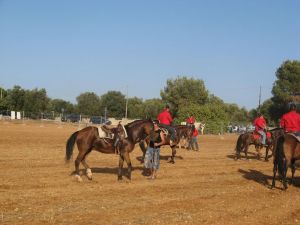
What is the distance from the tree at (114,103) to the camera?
357ft

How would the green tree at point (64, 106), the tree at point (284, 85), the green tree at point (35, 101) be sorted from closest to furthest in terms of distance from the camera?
the tree at point (284, 85) → the green tree at point (35, 101) → the green tree at point (64, 106)

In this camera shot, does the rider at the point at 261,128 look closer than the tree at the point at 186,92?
Yes

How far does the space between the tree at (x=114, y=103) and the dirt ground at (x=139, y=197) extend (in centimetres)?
9179

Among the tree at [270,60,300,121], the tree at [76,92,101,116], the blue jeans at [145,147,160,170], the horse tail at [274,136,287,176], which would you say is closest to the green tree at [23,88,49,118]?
the tree at [76,92,101,116]

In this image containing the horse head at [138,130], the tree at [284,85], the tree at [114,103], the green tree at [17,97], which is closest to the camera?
the horse head at [138,130]

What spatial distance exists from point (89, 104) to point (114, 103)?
33.1 feet

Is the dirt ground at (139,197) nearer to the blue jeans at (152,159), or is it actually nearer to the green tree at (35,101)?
the blue jeans at (152,159)

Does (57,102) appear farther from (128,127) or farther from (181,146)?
(128,127)

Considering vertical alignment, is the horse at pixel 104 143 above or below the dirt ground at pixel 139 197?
above

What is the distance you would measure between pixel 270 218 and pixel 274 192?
369 cm

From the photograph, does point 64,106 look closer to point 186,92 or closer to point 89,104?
point 89,104

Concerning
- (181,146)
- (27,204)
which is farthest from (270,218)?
(181,146)

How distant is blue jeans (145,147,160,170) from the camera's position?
14.1m

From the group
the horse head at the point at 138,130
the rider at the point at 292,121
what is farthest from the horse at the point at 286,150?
the horse head at the point at 138,130
